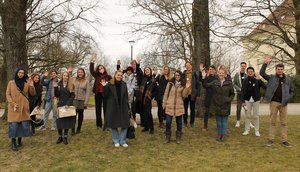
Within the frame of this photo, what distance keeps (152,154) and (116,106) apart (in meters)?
1.46

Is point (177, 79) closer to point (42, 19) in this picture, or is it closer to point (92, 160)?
point (92, 160)

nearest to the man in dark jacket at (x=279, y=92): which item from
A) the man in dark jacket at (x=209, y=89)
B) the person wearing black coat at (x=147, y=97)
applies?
the man in dark jacket at (x=209, y=89)

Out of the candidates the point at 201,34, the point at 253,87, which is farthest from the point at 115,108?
the point at 201,34

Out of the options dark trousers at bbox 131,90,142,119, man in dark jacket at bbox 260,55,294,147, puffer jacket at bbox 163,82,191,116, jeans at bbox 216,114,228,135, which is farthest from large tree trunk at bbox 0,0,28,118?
man in dark jacket at bbox 260,55,294,147

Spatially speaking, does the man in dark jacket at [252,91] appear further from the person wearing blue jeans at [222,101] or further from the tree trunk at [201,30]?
the tree trunk at [201,30]

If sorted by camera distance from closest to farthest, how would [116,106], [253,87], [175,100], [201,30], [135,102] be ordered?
[116,106], [175,100], [253,87], [135,102], [201,30]

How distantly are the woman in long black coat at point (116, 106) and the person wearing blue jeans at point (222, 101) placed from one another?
7.92 ft

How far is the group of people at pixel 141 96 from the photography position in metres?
7.98

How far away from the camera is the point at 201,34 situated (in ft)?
37.5

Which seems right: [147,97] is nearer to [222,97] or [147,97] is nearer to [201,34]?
[222,97]

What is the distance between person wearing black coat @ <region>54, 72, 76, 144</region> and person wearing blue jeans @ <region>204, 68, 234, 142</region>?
377 cm

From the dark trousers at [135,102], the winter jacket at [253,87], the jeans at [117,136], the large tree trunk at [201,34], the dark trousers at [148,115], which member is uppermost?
the large tree trunk at [201,34]

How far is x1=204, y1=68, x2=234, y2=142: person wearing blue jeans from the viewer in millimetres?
8477

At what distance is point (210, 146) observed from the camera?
819cm
